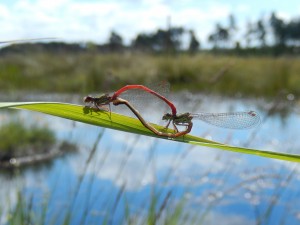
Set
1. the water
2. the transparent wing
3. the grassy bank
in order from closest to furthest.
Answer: the transparent wing < the water < the grassy bank

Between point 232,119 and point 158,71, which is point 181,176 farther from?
point 158,71

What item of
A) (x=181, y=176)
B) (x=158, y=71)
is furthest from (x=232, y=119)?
(x=158, y=71)

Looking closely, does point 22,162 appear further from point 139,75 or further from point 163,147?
point 139,75

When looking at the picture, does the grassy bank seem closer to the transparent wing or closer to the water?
the water

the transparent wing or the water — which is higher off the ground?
the transparent wing

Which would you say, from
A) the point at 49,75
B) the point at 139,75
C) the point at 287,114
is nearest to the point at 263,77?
the point at 139,75

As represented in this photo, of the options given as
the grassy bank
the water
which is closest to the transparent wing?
the water
